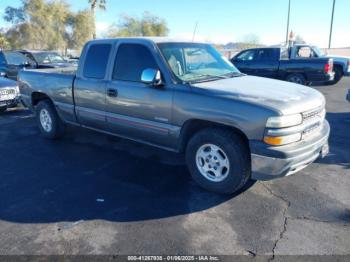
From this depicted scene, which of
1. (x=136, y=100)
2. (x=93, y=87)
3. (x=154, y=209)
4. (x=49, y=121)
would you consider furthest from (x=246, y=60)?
(x=154, y=209)

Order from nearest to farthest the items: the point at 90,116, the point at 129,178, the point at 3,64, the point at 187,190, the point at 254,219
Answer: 1. the point at 254,219
2. the point at 187,190
3. the point at 129,178
4. the point at 90,116
5. the point at 3,64

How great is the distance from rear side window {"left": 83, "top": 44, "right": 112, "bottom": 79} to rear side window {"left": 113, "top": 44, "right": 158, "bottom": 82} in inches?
11.2

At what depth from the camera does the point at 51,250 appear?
2.98m

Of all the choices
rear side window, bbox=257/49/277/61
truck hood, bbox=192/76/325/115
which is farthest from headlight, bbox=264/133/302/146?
rear side window, bbox=257/49/277/61

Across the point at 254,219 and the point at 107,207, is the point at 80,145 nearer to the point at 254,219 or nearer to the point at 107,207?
the point at 107,207

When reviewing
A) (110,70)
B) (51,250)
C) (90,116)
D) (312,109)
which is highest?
(110,70)

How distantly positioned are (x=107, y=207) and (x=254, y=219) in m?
1.66

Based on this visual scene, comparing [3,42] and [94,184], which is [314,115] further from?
[3,42]

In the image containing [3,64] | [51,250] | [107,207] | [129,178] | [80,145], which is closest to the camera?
[51,250]

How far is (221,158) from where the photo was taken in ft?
12.9

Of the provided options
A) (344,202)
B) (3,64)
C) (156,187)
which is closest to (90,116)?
(156,187)

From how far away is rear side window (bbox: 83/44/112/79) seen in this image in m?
5.04

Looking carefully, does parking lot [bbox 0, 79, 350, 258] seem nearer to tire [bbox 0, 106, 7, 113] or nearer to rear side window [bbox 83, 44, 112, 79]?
rear side window [bbox 83, 44, 112, 79]

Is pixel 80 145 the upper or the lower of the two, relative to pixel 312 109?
lower
